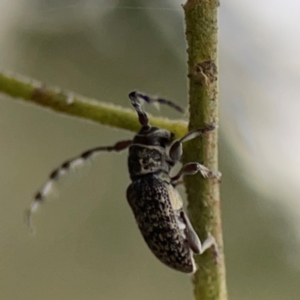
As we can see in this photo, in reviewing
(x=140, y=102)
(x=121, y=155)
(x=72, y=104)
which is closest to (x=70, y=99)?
(x=72, y=104)

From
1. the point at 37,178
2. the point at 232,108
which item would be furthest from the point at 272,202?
the point at 37,178

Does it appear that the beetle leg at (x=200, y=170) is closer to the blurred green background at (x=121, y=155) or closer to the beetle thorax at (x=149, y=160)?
the beetle thorax at (x=149, y=160)

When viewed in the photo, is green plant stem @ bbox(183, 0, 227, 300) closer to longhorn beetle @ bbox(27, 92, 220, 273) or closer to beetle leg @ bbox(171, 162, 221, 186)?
beetle leg @ bbox(171, 162, 221, 186)

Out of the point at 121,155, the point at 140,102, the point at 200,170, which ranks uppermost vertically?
the point at 121,155

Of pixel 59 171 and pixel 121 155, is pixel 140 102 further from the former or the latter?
pixel 121 155

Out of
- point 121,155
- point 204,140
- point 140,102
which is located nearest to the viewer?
point 204,140

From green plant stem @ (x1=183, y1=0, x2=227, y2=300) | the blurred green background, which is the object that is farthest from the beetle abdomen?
the blurred green background
